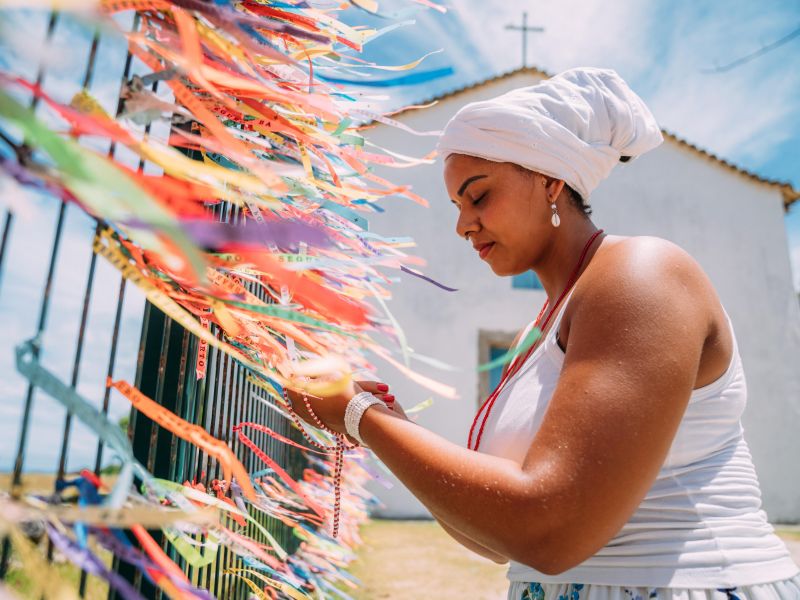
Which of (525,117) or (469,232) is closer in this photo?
(525,117)

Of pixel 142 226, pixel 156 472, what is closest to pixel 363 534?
pixel 156 472

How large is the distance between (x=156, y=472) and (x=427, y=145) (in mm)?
8818

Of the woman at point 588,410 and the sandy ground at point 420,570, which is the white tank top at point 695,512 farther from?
the sandy ground at point 420,570

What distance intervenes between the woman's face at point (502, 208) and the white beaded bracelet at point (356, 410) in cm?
55

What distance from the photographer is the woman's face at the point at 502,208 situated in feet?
4.54

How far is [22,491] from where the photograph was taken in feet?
2.36

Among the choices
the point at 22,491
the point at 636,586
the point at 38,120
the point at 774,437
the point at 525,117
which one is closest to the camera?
the point at 38,120

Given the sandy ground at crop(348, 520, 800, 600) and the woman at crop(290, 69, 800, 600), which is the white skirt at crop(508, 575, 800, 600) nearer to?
the woman at crop(290, 69, 800, 600)

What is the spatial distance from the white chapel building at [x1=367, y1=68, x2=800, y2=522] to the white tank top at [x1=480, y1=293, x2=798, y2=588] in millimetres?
7126

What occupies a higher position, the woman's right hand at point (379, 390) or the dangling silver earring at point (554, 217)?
the dangling silver earring at point (554, 217)

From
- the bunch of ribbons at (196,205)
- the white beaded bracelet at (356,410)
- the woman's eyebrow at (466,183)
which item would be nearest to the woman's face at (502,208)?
the woman's eyebrow at (466,183)

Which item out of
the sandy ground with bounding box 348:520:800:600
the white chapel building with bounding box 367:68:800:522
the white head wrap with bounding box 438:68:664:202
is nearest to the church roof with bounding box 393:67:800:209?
the white chapel building with bounding box 367:68:800:522

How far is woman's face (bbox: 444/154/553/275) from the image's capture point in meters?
1.38

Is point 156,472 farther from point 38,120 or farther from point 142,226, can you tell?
point 38,120
